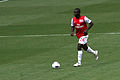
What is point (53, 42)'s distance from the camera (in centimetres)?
2269

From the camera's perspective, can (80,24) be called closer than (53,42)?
Yes

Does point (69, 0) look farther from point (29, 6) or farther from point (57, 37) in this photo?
point (57, 37)

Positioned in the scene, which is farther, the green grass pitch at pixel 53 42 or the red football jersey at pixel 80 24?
the red football jersey at pixel 80 24

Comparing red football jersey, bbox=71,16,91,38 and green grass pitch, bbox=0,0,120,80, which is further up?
red football jersey, bbox=71,16,91,38

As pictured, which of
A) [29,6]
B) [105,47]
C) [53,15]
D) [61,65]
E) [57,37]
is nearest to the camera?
[61,65]

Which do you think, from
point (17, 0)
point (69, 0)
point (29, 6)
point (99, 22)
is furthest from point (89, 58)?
point (17, 0)

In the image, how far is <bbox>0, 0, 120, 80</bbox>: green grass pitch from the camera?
15.4 meters

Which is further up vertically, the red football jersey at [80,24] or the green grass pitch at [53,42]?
the red football jersey at [80,24]

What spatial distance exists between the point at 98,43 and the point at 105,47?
126 centimetres

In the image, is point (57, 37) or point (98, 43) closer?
point (98, 43)

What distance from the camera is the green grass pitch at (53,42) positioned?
15.4m

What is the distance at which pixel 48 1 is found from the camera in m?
43.2

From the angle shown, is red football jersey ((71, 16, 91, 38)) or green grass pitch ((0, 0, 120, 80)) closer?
green grass pitch ((0, 0, 120, 80))

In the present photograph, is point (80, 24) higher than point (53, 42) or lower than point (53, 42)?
higher
